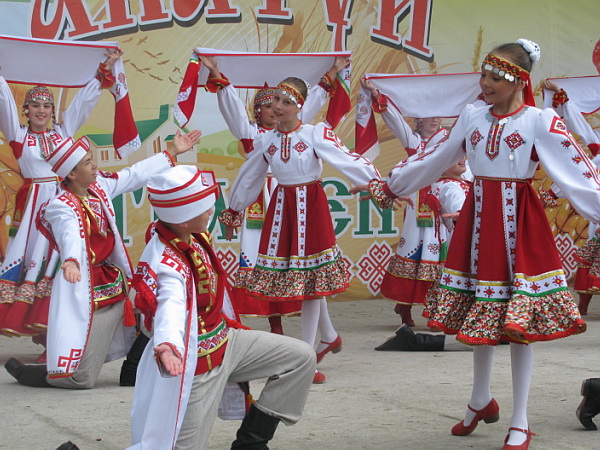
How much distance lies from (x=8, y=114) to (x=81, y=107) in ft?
1.52

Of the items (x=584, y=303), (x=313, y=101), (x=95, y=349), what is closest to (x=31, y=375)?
(x=95, y=349)

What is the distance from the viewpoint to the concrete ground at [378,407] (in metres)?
3.35

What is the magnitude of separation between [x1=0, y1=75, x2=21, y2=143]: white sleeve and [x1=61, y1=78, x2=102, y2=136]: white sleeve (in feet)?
1.20

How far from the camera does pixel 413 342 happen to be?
5316 millimetres

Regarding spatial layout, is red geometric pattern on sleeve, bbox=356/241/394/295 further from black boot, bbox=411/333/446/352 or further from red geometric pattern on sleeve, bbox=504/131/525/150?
red geometric pattern on sleeve, bbox=504/131/525/150

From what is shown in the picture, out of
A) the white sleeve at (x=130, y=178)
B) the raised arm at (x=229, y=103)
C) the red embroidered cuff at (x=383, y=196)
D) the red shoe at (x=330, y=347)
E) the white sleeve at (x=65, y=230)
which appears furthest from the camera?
the raised arm at (x=229, y=103)

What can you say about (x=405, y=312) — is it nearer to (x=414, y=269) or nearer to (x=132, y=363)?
(x=414, y=269)

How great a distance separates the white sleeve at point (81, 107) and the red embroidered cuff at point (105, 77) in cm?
4

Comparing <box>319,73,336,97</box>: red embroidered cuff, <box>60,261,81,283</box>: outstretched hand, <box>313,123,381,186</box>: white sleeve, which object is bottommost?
<box>60,261,81,283</box>: outstretched hand

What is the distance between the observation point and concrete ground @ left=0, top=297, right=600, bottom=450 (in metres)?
3.35

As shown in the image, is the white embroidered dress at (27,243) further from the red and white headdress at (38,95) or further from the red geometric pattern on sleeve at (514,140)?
the red geometric pattern on sleeve at (514,140)

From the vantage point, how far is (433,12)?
24.2 ft

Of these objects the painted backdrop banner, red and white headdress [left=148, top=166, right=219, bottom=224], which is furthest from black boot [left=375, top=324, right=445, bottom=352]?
red and white headdress [left=148, top=166, right=219, bottom=224]

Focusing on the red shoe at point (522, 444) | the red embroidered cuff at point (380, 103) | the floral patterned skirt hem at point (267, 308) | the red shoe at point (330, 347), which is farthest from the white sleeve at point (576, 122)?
the red shoe at point (522, 444)
